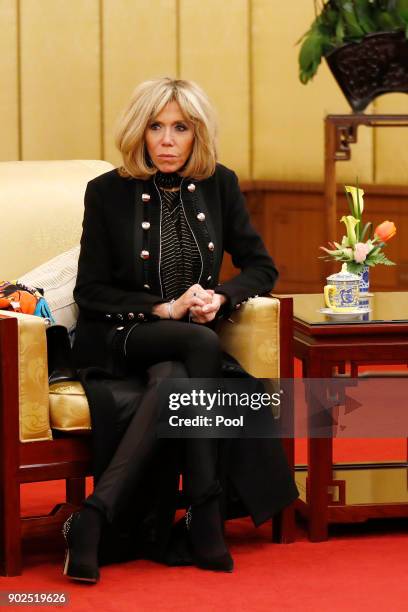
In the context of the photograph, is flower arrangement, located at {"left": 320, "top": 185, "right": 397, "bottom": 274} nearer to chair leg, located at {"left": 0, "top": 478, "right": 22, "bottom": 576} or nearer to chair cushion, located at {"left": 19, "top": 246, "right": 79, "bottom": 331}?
chair cushion, located at {"left": 19, "top": 246, "right": 79, "bottom": 331}

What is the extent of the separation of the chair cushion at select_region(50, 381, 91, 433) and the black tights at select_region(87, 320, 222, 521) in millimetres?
106

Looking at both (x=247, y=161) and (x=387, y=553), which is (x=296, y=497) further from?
(x=247, y=161)

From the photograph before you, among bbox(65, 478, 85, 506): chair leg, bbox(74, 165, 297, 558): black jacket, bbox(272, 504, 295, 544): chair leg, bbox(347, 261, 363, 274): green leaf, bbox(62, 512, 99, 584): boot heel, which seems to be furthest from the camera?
bbox(347, 261, 363, 274): green leaf

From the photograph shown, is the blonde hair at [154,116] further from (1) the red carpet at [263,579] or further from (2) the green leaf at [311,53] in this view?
(2) the green leaf at [311,53]

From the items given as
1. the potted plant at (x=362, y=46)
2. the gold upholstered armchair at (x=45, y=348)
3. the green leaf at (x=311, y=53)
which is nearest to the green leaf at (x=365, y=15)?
the potted plant at (x=362, y=46)

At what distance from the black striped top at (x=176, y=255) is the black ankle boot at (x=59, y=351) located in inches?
11.5

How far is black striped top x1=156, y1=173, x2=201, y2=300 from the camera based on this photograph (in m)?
3.06

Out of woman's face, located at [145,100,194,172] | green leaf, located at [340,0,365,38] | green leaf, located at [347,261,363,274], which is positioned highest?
green leaf, located at [340,0,365,38]

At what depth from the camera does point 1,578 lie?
9.02ft

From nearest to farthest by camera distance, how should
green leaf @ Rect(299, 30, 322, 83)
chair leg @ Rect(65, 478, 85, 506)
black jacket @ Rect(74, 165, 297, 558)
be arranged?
black jacket @ Rect(74, 165, 297, 558), chair leg @ Rect(65, 478, 85, 506), green leaf @ Rect(299, 30, 322, 83)

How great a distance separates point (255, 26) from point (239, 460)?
3615 mm

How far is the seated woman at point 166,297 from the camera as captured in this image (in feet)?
9.09

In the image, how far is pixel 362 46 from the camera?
4512mm

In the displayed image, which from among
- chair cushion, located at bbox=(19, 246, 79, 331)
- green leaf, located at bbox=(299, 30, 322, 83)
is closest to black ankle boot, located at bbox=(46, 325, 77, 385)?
chair cushion, located at bbox=(19, 246, 79, 331)
